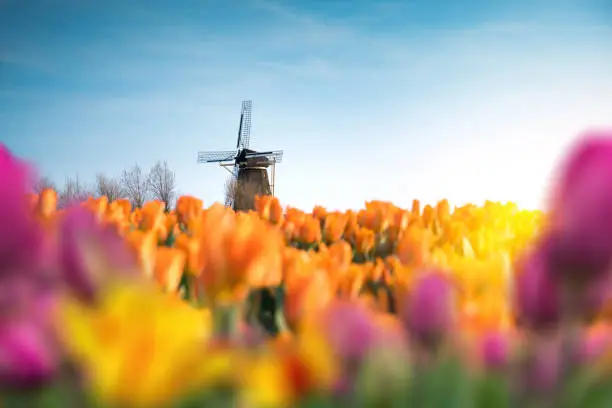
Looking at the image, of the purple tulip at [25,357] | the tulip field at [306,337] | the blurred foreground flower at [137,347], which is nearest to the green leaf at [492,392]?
the tulip field at [306,337]

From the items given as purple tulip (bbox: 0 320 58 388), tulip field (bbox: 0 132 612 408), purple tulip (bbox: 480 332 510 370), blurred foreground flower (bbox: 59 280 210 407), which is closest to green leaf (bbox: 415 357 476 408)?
tulip field (bbox: 0 132 612 408)

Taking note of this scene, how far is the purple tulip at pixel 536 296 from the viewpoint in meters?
0.71

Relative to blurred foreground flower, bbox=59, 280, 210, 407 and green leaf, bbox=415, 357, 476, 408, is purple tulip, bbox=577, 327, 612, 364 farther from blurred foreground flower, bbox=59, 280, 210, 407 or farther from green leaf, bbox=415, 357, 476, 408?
blurred foreground flower, bbox=59, 280, 210, 407

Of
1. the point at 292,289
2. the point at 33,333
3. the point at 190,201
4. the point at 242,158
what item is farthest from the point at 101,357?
the point at 242,158

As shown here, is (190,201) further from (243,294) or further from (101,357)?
(101,357)

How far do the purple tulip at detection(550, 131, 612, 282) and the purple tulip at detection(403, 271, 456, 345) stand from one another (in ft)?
0.54

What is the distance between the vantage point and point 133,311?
0.58 metres

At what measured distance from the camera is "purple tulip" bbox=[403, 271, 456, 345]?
0.77m

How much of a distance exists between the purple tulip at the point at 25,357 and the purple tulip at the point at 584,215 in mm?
539

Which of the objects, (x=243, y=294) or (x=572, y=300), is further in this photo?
(x=243, y=294)

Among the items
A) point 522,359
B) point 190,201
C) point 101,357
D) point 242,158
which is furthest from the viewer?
point 242,158

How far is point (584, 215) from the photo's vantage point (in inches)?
23.5

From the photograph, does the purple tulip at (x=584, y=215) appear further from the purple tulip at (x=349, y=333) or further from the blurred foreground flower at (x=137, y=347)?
the blurred foreground flower at (x=137, y=347)

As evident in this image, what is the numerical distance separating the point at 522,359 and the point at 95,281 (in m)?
0.51
